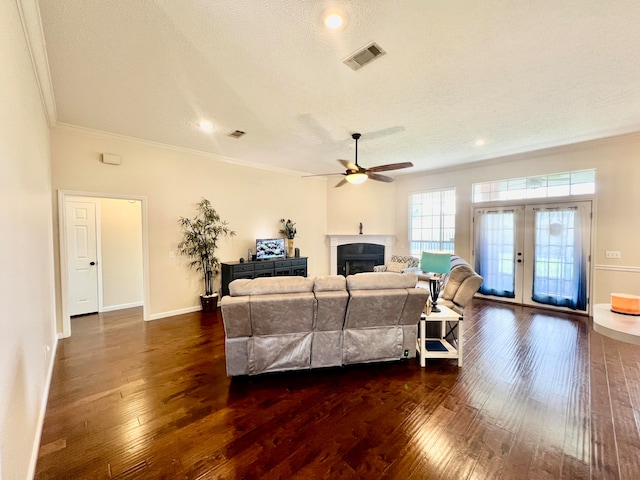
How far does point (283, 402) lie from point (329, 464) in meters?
0.72

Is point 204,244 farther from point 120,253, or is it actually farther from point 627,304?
point 627,304

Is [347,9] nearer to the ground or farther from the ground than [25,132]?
farther from the ground

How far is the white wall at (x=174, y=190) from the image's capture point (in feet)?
12.7

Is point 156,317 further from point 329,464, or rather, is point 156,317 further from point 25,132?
point 329,464

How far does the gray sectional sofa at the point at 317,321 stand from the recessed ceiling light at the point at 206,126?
92.7 inches

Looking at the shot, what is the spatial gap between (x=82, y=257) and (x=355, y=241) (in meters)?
5.74

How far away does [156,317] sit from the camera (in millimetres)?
4531

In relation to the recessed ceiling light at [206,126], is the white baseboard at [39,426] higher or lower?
lower

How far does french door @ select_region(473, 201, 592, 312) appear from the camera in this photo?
4.74 metres

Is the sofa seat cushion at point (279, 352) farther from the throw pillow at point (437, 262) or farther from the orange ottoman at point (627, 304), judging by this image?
the orange ottoman at point (627, 304)

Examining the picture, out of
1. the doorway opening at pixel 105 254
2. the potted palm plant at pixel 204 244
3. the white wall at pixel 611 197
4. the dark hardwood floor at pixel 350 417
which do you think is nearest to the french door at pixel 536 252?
the white wall at pixel 611 197

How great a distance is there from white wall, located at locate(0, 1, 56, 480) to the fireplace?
5743 millimetres

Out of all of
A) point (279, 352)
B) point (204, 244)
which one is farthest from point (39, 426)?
point (204, 244)

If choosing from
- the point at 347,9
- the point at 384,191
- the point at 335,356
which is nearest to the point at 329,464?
the point at 335,356
